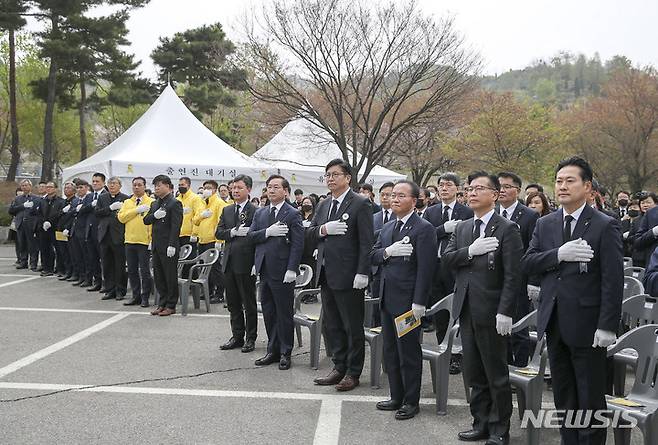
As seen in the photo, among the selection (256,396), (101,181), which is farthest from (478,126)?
(256,396)

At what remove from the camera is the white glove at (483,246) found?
399cm

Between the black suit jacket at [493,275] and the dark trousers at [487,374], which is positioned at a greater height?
the black suit jacket at [493,275]

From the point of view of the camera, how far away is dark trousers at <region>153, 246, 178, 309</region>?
866 cm

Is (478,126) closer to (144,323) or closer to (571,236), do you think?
(144,323)

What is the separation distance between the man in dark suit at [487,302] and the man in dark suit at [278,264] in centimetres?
225

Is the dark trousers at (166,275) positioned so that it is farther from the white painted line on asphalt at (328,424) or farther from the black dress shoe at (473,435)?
the black dress shoe at (473,435)

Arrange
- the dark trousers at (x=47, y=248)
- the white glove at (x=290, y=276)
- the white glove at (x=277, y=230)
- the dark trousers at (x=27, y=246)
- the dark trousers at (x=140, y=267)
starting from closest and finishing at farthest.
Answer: the white glove at (x=290, y=276) < the white glove at (x=277, y=230) < the dark trousers at (x=140, y=267) < the dark trousers at (x=47, y=248) < the dark trousers at (x=27, y=246)

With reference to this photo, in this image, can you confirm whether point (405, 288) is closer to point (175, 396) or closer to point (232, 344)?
point (175, 396)

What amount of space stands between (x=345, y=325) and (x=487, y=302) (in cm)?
178

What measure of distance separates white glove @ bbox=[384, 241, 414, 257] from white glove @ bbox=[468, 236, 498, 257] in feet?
2.22

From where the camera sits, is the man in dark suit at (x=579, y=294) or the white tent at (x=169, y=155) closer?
the man in dark suit at (x=579, y=294)

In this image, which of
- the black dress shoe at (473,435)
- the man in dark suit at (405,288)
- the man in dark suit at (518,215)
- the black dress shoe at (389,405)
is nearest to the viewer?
the black dress shoe at (473,435)

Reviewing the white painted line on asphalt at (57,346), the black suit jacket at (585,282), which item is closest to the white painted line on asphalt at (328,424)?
the black suit jacket at (585,282)

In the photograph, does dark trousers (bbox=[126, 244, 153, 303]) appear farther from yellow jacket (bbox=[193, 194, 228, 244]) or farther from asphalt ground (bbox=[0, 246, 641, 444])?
asphalt ground (bbox=[0, 246, 641, 444])
